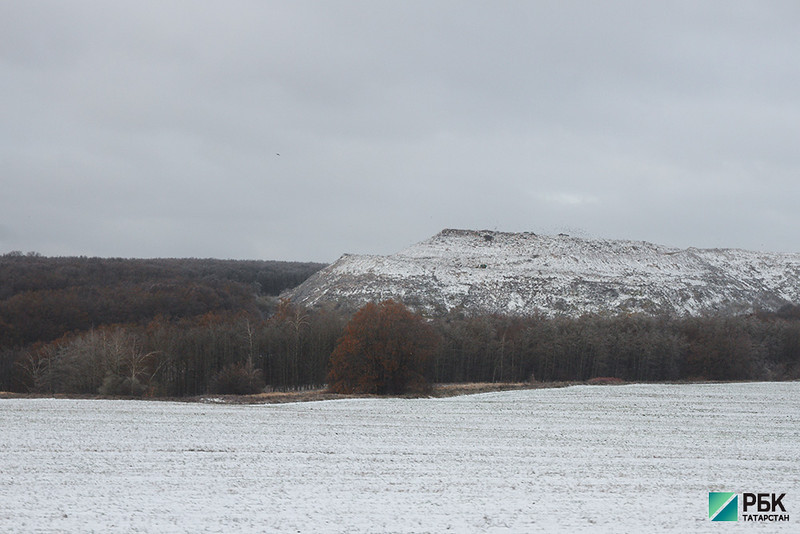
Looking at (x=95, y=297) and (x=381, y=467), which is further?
(x=95, y=297)

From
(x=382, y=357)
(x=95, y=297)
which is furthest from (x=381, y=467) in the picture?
(x=95, y=297)

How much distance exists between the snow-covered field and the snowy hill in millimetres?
46232

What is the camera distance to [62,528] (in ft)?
38.8

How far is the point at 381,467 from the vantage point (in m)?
17.6

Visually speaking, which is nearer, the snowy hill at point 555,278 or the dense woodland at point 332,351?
the dense woodland at point 332,351

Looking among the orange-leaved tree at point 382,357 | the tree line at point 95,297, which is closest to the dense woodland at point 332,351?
the tree line at point 95,297

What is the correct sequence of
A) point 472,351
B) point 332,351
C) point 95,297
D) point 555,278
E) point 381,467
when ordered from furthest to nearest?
point 555,278
point 95,297
point 472,351
point 332,351
point 381,467

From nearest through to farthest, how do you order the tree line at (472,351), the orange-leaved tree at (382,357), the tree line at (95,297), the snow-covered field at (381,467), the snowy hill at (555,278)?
1. the snow-covered field at (381,467)
2. the orange-leaved tree at (382,357)
3. the tree line at (472,351)
4. the tree line at (95,297)
5. the snowy hill at (555,278)

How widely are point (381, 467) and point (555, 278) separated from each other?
72568mm

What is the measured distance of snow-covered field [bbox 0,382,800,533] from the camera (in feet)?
42.1

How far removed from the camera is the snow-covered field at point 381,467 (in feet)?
42.1

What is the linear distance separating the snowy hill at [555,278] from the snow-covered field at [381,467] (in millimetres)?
46232

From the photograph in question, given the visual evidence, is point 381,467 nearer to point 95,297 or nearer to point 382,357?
point 382,357

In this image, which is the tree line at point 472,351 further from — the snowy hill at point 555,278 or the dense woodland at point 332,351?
the snowy hill at point 555,278
